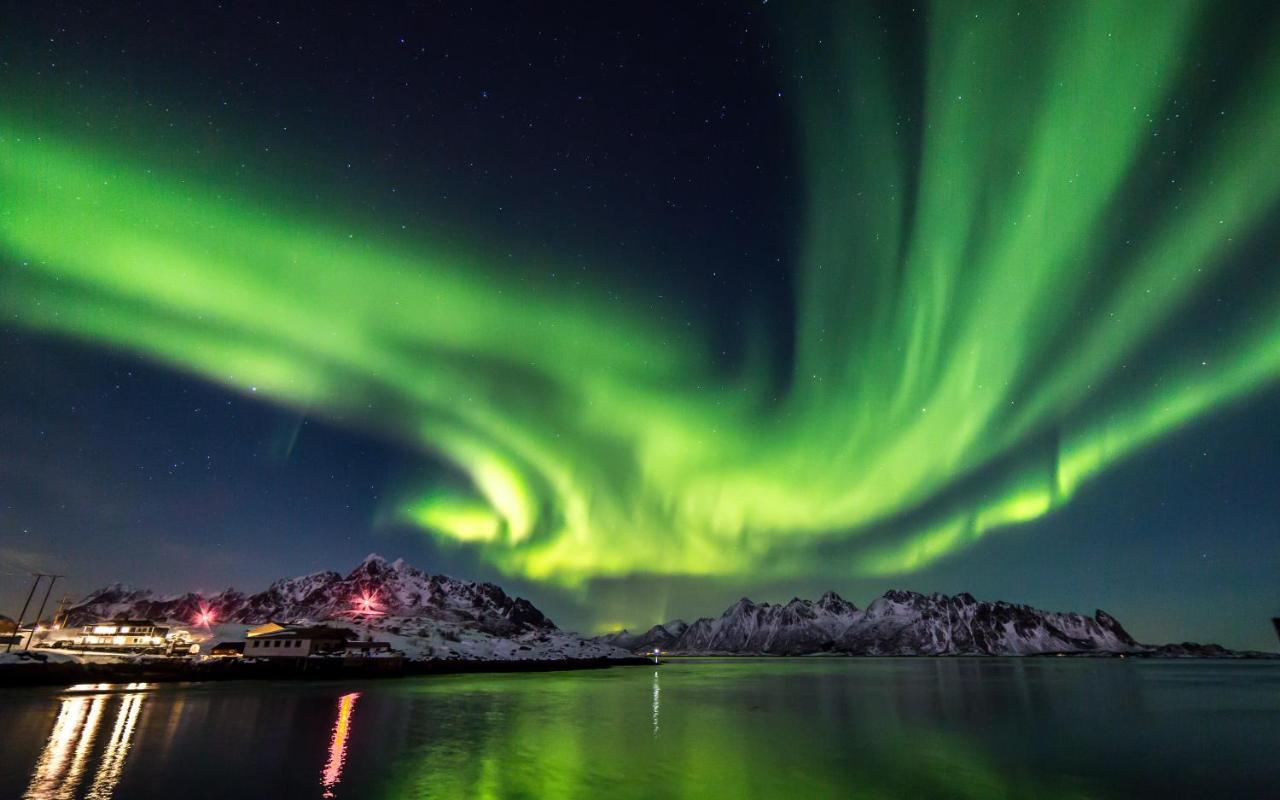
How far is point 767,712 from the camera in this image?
69312mm

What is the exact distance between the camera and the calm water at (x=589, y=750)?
29.2 m

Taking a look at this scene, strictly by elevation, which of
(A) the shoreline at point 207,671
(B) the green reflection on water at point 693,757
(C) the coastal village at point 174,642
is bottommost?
(B) the green reflection on water at point 693,757

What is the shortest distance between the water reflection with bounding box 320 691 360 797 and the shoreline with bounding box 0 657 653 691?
42.9m

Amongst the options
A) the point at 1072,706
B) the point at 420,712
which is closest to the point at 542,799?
the point at 420,712

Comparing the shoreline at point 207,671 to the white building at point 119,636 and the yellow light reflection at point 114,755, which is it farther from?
the yellow light reflection at point 114,755

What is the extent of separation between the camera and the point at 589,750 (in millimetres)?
40812

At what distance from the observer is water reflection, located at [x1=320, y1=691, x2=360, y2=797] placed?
94.4 feet

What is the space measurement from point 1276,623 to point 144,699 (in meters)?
214

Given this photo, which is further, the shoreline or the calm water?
the shoreline

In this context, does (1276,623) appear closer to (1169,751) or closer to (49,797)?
(1169,751)

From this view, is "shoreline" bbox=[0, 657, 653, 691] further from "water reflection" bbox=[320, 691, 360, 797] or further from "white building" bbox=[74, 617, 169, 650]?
"water reflection" bbox=[320, 691, 360, 797]

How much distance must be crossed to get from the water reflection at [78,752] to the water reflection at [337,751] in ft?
27.3

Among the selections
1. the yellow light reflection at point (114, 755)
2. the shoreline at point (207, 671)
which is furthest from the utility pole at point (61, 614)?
the yellow light reflection at point (114, 755)

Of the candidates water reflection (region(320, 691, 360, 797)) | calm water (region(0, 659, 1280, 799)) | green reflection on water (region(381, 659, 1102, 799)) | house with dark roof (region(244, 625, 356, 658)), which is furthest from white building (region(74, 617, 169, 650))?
green reflection on water (region(381, 659, 1102, 799))
